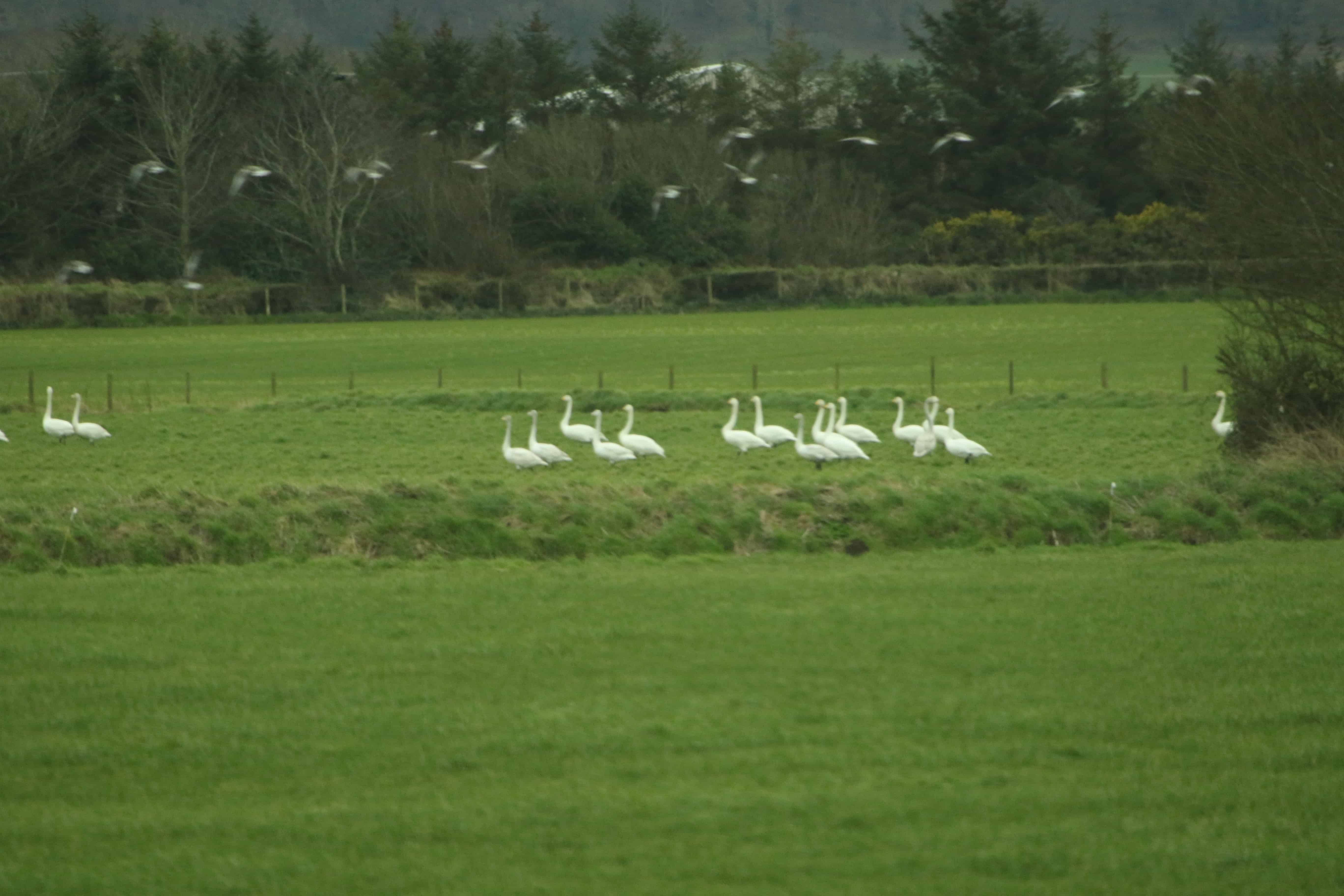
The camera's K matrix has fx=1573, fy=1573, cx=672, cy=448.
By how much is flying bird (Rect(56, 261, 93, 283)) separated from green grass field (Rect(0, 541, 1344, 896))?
53.1m

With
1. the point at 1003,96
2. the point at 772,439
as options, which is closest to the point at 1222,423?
the point at 772,439

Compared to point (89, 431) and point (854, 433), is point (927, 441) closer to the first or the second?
point (854, 433)

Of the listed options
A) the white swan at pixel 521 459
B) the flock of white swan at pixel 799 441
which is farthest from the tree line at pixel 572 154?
the white swan at pixel 521 459

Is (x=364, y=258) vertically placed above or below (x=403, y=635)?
above

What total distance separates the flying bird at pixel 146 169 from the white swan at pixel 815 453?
44.7 meters

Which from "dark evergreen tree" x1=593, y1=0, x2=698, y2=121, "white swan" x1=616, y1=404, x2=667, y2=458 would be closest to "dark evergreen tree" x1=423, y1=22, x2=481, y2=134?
"dark evergreen tree" x1=593, y1=0, x2=698, y2=121

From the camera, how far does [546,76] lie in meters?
116

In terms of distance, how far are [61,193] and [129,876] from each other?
85910 mm

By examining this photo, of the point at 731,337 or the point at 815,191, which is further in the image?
the point at 815,191

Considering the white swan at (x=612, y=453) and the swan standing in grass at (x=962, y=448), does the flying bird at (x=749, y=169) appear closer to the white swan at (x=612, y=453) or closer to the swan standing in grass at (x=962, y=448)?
the white swan at (x=612, y=453)

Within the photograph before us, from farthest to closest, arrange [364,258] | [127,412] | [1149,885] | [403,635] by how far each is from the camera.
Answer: [364,258] → [127,412] → [403,635] → [1149,885]

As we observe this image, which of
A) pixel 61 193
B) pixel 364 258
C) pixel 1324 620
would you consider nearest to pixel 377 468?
pixel 1324 620

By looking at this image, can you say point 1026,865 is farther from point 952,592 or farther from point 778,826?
point 952,592

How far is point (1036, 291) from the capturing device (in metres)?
85.4
